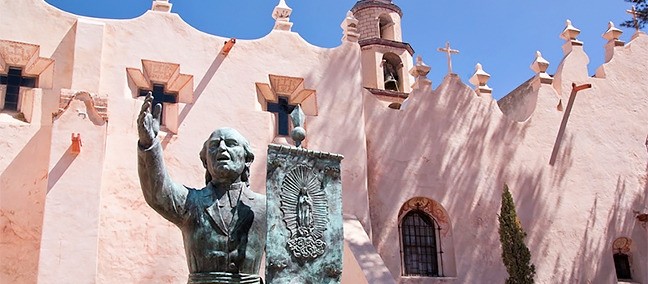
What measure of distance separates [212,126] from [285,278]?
723cm

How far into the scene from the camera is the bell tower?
23641mm

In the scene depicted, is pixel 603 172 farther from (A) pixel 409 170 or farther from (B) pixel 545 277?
(A) pixel 409 170

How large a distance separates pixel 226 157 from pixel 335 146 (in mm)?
7332

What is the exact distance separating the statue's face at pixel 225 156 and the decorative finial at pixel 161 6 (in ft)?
24.8

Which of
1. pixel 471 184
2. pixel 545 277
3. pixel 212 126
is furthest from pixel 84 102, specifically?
pixel 545 277

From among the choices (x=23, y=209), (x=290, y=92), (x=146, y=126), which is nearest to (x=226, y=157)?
(x=146, y=126)

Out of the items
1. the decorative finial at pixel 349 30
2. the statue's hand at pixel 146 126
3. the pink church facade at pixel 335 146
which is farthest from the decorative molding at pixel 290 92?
the statue's hand at pixel 146 126

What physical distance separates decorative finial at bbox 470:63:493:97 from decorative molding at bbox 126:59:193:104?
616cm

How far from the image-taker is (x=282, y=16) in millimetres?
12445

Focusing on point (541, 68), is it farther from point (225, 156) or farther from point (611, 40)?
point (225, 156)

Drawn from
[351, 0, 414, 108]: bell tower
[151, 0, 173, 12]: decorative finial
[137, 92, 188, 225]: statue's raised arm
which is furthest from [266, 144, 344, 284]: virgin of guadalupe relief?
[351, 0, 414, 108]: bell tower

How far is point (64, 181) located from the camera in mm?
9031

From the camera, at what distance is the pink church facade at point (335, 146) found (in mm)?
9397

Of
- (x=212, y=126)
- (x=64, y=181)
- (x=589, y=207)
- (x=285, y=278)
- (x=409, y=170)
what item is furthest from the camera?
(x=589, y=207)
